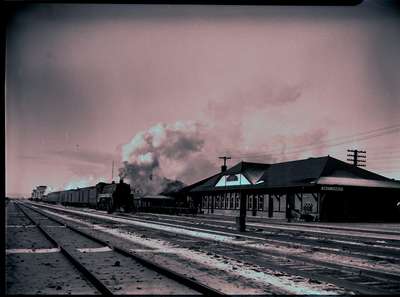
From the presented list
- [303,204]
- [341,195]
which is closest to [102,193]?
[303,204]

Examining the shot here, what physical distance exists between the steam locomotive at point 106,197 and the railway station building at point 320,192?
36.0ft

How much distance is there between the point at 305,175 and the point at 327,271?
28917mm

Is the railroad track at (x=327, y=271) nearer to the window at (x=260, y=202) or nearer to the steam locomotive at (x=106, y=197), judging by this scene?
the window at (x=260, y=202)

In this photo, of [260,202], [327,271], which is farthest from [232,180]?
[327,271]

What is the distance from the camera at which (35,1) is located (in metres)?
7.15

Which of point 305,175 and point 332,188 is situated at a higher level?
point 305,175

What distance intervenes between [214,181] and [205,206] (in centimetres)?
533

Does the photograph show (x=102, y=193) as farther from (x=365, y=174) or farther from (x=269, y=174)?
(x=365, y=174)

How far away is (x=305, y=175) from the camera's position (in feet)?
126

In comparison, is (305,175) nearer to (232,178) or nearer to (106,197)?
(232,178)

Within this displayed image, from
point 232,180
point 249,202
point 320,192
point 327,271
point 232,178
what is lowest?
point 327,271

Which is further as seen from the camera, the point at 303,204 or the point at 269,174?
the point at 269,174

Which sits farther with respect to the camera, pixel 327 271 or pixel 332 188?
pixel 332 188

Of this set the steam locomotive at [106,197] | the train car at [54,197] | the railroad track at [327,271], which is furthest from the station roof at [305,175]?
the train car at [54,197]
